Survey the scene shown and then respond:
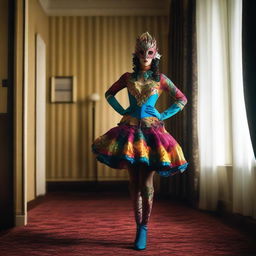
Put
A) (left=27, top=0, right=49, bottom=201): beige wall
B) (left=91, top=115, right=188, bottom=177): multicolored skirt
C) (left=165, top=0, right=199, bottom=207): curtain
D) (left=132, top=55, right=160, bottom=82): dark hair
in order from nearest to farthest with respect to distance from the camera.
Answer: (left=91, top=115, right=188, bottom=177): multicolored skirt
(left=132, top=55, right=160, bottom=82): dark hair
(left=165, top=0, right=199, bottom=207): curtain
(left=27, top=0, right=49, bottom=201): beige wall

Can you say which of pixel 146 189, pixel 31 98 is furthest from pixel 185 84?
pixel 146 189

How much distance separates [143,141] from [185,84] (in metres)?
2.17

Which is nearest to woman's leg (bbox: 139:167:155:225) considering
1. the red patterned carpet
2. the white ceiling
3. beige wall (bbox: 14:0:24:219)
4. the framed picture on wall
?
the red patterned carpet

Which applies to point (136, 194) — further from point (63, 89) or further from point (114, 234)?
point (63, 89)

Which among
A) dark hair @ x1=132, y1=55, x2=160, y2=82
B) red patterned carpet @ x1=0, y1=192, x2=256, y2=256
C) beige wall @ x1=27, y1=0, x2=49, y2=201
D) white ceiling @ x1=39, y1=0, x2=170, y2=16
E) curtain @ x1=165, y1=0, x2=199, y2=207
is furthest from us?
white ceiling @ x1=39, y1=0, x2=170, y2=16

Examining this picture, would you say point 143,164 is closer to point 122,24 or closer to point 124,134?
point 124,134

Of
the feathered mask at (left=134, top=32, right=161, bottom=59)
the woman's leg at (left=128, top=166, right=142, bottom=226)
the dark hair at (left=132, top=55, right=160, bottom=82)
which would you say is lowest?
the woman's leg at (left=128, top=166, right=142, bottom=226)

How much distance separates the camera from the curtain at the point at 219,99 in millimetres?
3104

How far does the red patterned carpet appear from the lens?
7.72ft

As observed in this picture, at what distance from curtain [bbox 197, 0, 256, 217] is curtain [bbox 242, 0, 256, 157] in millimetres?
660

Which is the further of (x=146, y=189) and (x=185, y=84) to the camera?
(x=185, y=84)

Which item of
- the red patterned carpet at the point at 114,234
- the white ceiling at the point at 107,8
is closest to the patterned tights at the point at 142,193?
Answer: the red patterned carpet at the point at 114,234

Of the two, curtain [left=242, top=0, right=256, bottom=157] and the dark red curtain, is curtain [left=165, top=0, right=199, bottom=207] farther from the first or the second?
curtain [left=242, top=0, right=256, bottom=157]

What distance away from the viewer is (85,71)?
613cm
